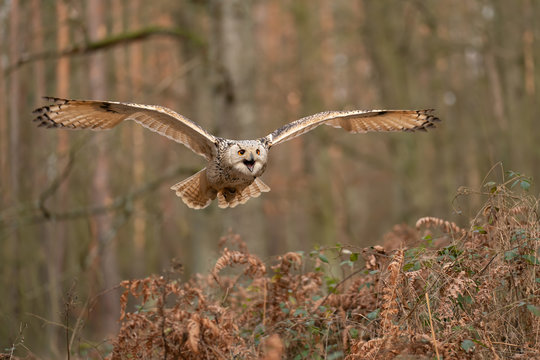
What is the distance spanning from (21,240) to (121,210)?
2070 millimetres

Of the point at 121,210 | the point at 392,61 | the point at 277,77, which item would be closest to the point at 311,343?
the point at 121,210

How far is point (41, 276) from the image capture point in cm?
2002

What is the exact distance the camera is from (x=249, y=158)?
5012mm

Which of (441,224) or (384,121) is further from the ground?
(384,121)

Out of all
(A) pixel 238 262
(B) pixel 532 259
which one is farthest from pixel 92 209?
(B) pixel 532 259

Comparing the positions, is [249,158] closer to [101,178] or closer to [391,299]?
[391,299]

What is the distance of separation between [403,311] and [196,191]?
291cm

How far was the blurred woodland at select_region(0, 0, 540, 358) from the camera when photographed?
369 inches

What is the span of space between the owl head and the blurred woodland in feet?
5.44

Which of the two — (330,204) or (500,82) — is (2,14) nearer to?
(330,204)

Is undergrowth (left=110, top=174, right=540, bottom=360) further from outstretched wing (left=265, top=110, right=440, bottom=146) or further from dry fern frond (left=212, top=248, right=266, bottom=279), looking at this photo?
outstretched wing (left=265, top=110, right=440, bottom=146)

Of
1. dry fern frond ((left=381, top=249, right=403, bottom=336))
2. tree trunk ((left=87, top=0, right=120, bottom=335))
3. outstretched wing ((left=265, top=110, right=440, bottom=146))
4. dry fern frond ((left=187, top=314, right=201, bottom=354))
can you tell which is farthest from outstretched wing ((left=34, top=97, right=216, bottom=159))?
tree trunk ((left=87, top=0, right=120, bottom=335))

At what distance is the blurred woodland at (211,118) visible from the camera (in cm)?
938

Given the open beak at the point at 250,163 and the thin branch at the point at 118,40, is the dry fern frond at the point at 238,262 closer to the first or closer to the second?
the open beak at the point at 250,163
